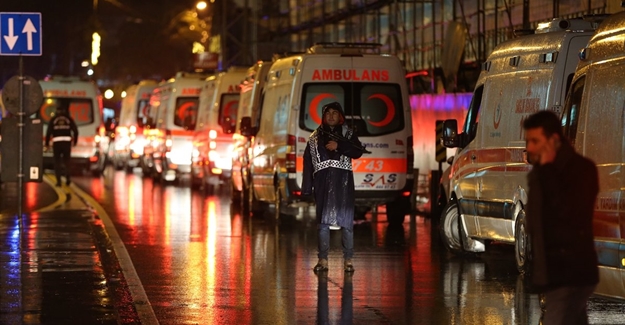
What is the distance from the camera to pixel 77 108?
124 ft

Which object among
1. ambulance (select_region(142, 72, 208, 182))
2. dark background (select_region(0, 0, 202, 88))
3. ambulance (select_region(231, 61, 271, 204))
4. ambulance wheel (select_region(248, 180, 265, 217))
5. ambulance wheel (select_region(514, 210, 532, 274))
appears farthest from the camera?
dark background (select_region(0, 0, 202, 88))

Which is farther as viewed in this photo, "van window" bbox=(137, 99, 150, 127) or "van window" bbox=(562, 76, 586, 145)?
"van window" bbox=(137, 99, 150, 127)

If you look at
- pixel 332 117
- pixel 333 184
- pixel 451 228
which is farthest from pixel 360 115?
pixel 333 184

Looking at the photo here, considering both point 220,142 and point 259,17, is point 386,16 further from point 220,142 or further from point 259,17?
point 259,17

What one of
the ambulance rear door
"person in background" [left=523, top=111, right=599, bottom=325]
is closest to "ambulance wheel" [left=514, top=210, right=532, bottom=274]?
"person in background" [left=523, top=111, right=599, bottom=325]

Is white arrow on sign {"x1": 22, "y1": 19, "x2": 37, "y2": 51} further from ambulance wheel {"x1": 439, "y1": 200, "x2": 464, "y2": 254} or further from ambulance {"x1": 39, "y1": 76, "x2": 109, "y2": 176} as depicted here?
ambulance {"x1": 39, "y1": 76, "x2": 109, "y2": 176}

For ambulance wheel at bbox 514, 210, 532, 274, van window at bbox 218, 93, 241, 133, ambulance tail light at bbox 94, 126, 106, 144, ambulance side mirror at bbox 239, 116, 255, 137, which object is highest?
van window at bbox 218, 93, 241, 133

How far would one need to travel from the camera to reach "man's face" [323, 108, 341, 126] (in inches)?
528

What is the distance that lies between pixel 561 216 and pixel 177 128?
2837cm

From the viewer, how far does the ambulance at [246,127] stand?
72.7 feet

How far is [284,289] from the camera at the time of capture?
1198cm

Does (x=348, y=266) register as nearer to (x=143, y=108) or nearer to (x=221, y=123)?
(x=221, y=123)

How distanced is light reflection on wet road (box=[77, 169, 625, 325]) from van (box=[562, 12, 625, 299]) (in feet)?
3.63

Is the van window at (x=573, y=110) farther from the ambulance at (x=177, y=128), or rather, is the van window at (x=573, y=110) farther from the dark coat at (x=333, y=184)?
the ambulance at (x=177, y=128)
